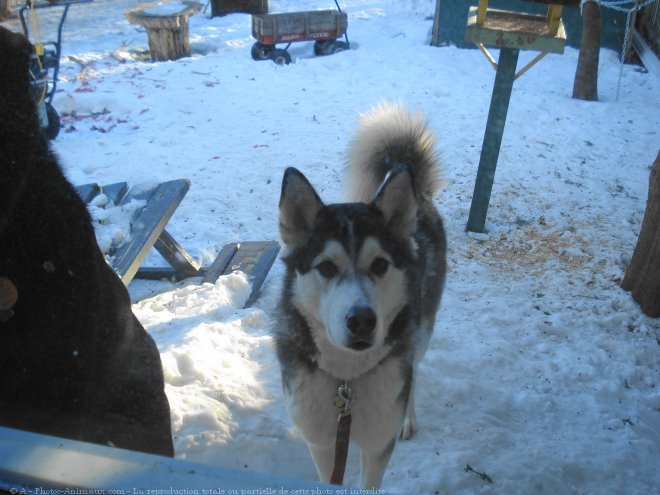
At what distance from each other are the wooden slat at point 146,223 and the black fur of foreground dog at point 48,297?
1.94m

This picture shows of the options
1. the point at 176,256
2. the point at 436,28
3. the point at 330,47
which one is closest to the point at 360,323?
the point at 176,256

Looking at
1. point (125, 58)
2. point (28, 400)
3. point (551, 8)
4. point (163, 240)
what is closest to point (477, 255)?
point (551, 8)

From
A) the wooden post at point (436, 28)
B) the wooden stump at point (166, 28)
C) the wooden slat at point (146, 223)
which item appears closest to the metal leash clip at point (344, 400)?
the wooden slat at point (146, 223)

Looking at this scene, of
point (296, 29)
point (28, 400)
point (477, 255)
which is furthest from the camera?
point (296, 29)

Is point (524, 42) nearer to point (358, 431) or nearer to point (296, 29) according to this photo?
point (358, 431)

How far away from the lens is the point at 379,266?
216 cm

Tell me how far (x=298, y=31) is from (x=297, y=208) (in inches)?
334

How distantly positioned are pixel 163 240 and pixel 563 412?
3.04 metres

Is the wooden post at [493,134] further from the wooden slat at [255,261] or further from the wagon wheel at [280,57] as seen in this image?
the wagon wheel at [280,57]

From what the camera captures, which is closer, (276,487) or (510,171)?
(276,487)

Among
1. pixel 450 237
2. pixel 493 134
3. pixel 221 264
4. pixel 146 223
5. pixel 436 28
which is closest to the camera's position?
pixel 146 223

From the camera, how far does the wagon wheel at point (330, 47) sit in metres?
10.0

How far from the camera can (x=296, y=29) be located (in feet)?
32.5

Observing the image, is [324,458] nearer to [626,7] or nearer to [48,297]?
[48,297]
